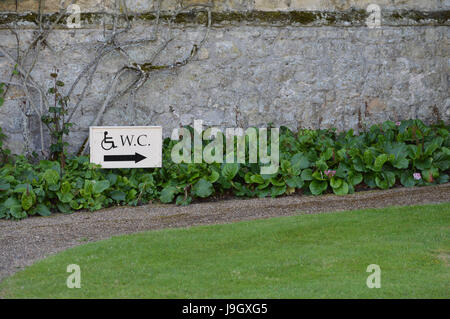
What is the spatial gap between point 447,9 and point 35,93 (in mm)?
5190

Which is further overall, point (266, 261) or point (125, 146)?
point (125, 146)

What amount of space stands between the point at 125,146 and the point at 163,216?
3.25ft

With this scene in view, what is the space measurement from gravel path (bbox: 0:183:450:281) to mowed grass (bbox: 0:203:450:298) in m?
0.37

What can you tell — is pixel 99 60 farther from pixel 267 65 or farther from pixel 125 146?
pixel 267 65

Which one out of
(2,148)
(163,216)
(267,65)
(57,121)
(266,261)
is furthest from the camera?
(267,65)

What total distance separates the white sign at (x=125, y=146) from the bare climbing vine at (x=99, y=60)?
120 centimetres

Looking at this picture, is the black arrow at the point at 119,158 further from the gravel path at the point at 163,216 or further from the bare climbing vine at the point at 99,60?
the bare climbing vine at the point at 99,60

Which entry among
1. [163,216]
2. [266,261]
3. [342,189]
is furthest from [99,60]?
[266,261]

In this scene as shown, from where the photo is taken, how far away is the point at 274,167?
6484 mm

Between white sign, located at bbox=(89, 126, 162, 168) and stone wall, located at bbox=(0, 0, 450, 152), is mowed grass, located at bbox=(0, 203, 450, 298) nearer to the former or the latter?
white sign, located at bbox=(89, 126, 162, 168)

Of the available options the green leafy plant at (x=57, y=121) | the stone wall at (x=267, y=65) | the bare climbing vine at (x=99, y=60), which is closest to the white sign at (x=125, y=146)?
the green leafy plant at (x=57, y=121)

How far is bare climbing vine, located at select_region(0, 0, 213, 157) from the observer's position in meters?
7.43

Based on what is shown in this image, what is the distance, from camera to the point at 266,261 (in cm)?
401
